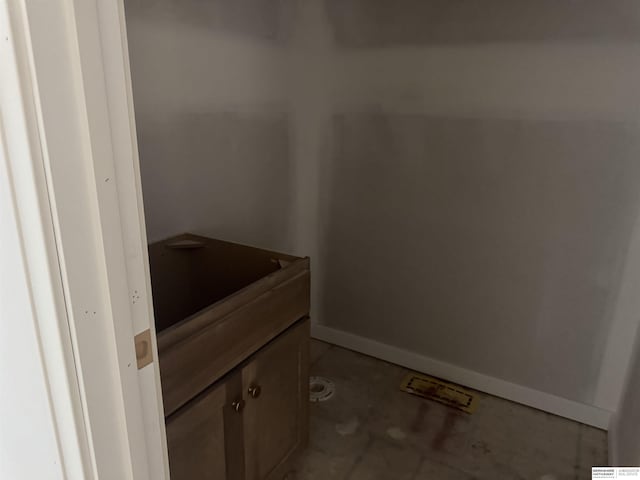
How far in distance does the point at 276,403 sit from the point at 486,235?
1.14 m

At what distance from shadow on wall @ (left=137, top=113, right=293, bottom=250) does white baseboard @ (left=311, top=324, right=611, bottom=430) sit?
1.94 feet

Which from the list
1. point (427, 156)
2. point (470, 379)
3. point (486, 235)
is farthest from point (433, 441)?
point (427, 156)

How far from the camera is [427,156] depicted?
79.5 inches

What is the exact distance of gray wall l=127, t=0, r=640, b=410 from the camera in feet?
5.41

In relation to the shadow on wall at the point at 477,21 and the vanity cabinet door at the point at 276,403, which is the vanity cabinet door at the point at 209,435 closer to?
the vanity cabinet door at the point at 276,403

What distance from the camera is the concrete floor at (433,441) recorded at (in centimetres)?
170

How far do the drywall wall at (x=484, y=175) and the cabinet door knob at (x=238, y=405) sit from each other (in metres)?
1.18

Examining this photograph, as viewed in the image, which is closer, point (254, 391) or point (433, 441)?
point (254, 391)

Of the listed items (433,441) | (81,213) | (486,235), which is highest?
(81,213)

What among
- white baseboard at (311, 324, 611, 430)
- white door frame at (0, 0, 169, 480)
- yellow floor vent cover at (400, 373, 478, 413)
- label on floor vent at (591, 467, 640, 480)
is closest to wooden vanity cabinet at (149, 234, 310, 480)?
white door frame at (0, 0, 169, 480)

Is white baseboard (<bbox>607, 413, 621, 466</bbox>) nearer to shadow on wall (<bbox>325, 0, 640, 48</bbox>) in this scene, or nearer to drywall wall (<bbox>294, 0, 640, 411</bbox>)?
drywall wall (<bbox>294, 0, 640, 411</bbox>)

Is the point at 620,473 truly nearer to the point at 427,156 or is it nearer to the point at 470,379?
the point at 470,379

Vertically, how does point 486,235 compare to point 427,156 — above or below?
below

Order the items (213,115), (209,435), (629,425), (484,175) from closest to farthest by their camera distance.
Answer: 1. (209,435)
2. (629,425)
3. (213,115)
4. (484,175)
